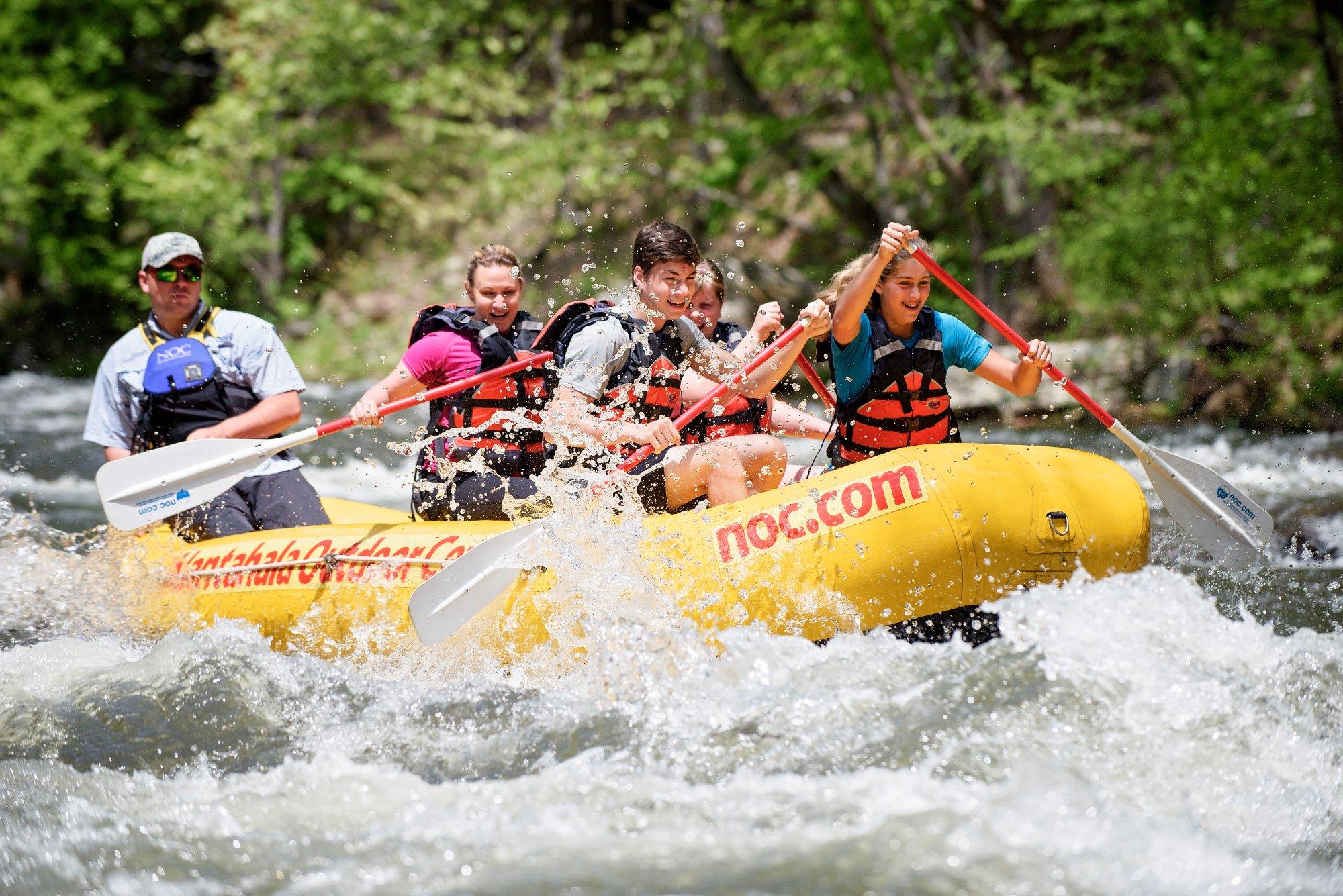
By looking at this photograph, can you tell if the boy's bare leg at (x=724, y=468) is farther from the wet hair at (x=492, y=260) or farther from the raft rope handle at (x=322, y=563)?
the wet hair at (x=492, y=260)

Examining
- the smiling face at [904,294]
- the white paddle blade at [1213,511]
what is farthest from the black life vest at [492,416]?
the white paddle blade at [1213,511]

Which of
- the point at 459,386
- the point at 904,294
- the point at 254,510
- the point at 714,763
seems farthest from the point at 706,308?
the point at 254,510

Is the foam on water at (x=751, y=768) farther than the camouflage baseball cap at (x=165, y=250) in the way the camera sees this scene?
No

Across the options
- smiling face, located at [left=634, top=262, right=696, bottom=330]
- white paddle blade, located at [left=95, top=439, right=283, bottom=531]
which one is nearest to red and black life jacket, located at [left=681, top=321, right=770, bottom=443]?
smiling face, located at [left=634, top=262, right=696, bottom=330]

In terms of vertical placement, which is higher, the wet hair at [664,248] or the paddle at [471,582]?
the wet hair at [664,248]

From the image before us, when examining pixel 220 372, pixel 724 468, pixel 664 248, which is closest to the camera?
pixel 664 248

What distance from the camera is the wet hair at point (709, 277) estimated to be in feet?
14.0

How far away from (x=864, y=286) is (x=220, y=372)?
246cm

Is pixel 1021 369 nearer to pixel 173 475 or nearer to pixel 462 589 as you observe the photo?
pixel 462 589

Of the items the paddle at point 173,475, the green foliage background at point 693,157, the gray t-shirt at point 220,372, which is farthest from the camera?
the green foliage background at point 693,157

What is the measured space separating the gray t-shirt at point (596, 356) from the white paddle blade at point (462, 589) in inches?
19.4

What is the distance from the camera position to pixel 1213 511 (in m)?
4.03

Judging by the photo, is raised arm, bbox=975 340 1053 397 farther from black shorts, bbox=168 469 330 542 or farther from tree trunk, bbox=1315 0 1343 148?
tree trunk, bbox=1315 0 1343 148

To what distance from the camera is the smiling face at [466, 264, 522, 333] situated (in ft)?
14.1
